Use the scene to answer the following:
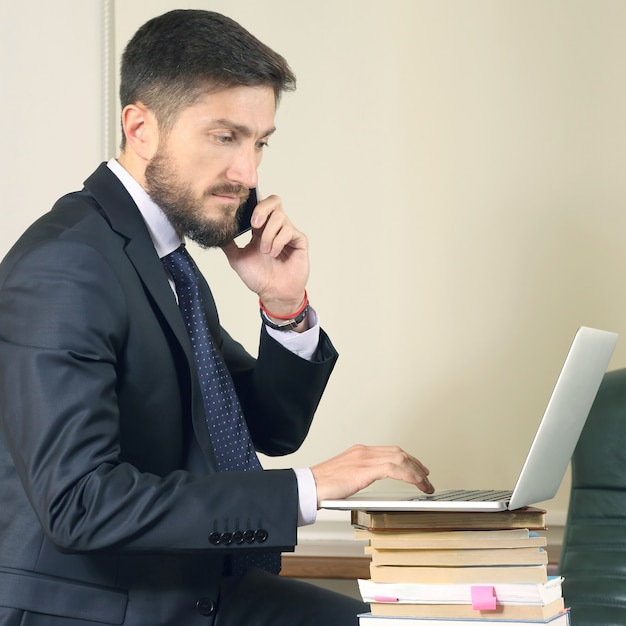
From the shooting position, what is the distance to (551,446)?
4.47ft

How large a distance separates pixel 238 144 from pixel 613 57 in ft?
4.40

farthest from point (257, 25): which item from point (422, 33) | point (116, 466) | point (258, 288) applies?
point (116, 466)

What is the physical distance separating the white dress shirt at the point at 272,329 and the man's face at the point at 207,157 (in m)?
0.02

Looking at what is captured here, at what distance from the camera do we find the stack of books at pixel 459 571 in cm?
124

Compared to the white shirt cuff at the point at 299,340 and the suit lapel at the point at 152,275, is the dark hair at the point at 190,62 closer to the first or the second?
the suit lapel at the point at 152,275

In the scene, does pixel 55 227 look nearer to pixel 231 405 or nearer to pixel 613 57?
pixel 231 405

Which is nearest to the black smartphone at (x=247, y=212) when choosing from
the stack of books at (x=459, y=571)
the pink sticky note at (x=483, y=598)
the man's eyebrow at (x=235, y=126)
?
the man's eyebrow at (x=235, y=126)

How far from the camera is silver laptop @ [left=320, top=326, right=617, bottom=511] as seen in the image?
47.8 inches

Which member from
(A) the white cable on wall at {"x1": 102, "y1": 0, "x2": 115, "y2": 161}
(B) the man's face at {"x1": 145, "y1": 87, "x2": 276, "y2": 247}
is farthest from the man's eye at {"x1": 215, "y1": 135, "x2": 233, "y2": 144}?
(A) the white cable on wall at {"x1": 102, "y1": 0, "x2": 115, "y2": 161}

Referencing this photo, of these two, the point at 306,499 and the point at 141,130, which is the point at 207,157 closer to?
the point at 141,130

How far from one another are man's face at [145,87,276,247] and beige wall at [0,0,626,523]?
0.97m

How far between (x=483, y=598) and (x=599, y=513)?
0.81 metres

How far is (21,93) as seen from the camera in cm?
282

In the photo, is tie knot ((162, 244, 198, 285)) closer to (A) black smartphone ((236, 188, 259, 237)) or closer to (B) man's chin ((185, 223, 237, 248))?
(B) man's chin ((185, 223, 237, 248))
